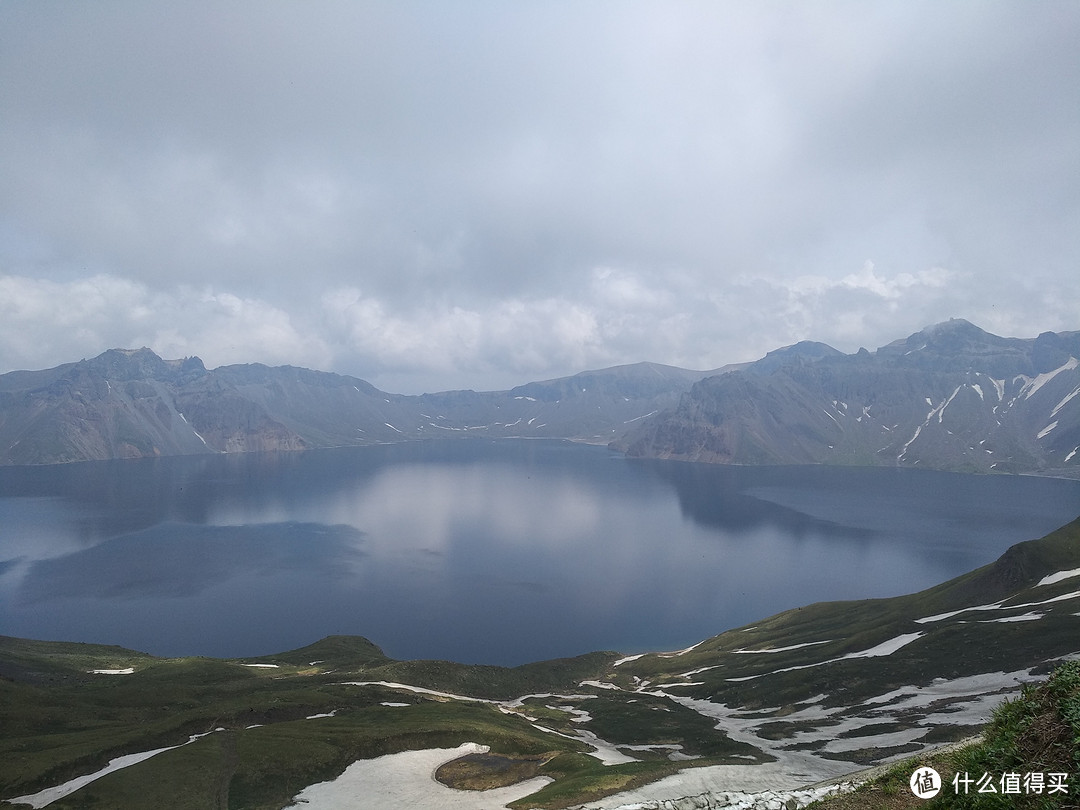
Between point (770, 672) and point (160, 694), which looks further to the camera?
point (770, 672)

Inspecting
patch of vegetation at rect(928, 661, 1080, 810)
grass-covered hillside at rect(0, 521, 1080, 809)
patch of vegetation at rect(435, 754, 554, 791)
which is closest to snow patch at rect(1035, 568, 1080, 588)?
grass-covered hillside at rect(0, 521, 1080, 809)

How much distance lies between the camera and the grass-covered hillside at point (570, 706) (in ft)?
146

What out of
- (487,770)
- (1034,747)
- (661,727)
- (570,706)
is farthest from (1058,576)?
(1034,747)

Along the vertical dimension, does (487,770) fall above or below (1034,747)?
→ below

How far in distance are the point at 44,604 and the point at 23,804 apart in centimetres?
15912

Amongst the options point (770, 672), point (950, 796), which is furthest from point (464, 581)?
point (950, 796)

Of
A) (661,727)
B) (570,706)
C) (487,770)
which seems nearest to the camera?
(487,770)

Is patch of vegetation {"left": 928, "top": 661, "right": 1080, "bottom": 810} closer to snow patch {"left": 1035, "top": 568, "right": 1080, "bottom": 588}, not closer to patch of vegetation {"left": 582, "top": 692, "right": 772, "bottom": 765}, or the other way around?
patch of vegetation {"left": 582, "top": 692, "right": 772, "bottom": 765}

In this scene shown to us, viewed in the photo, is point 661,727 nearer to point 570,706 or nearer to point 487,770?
point 570,706

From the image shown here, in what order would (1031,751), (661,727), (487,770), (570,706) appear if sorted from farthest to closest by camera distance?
(570,706)
(661,727)
(487,770)
(1031,751)

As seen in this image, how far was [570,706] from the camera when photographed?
83.1 m

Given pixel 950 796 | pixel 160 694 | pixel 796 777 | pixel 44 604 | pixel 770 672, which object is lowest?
pixel 44 604

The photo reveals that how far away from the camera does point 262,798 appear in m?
42.6

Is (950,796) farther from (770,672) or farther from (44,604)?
(44,604)
